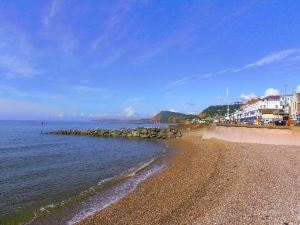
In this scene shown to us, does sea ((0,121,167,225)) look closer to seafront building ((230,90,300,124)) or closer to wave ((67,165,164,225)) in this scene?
wave ((67,165,164,225))

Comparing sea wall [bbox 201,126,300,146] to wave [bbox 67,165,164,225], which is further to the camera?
sea wall [bbox 201,126,300,146]

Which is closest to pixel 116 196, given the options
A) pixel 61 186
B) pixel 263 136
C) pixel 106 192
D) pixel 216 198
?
pixel 106 192

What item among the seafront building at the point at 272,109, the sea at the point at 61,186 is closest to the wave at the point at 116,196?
the sea at the point at 61,186

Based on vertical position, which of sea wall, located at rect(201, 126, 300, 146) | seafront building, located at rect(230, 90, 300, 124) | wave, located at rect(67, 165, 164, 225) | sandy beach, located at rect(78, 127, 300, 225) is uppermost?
seafront building, located at rect(230, 90, 300, 124)

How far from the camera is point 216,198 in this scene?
50.1ft

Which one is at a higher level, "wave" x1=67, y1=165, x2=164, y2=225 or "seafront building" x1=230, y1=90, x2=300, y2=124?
"seafront building" x1=230, y1=90, x2=300, y2=124

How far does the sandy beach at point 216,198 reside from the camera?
12.5 metres

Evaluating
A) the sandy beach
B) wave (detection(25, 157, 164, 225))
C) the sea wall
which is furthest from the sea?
the sea wall

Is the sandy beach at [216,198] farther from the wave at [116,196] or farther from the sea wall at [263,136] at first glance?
the sea wall at [263,136]

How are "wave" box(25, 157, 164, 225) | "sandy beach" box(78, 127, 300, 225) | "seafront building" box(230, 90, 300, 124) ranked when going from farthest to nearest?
"seafront building" box(230, 90, 300, 124)
"wave" box(25, 157, 164, 225)
"sandy beach" box(78, 127, 300, 225)

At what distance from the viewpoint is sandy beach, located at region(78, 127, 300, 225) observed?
12508 millimetres

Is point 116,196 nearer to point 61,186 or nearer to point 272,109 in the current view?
point 61,186

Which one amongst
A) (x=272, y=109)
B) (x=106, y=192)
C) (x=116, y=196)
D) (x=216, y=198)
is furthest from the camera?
(x=272, y=109)

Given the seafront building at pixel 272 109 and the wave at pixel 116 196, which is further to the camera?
the seafront building at pixel 272 109
